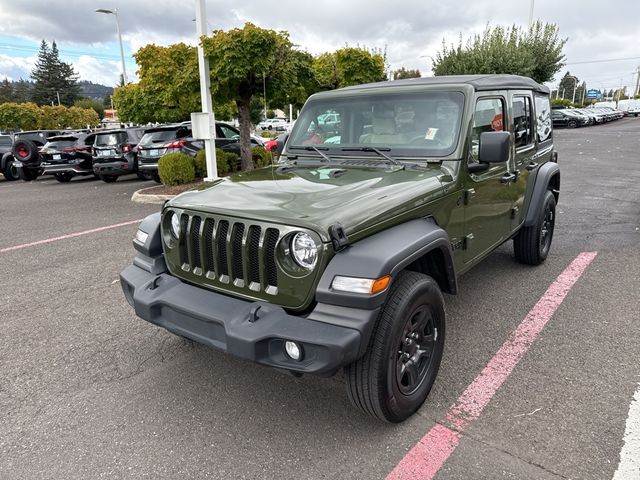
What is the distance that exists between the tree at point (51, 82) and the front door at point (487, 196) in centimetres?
9395

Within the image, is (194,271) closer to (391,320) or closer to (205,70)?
(391,320)

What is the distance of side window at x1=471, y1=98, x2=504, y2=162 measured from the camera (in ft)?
11.5

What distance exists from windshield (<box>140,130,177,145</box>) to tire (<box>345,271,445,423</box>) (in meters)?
10.8

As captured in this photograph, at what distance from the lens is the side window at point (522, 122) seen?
4348 millimetres

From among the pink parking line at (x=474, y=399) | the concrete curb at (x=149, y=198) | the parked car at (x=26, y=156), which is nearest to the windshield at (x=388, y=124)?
the pink parking line at (x=474, y=399)

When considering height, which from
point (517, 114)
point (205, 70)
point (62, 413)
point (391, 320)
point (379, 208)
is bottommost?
point (62, 413)

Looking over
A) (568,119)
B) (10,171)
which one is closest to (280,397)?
(10,171)

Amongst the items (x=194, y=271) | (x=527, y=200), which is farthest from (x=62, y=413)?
(x=527, y=200)

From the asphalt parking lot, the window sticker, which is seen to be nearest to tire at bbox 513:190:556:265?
the asphalt parking lot

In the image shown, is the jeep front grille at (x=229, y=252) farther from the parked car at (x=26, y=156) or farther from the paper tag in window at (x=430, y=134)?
the parked car at (x=26, y=156)

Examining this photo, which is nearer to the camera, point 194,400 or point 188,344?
point 194,400

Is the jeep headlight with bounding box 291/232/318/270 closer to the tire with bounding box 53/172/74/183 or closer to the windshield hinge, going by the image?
the windshield hinge

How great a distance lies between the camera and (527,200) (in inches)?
186

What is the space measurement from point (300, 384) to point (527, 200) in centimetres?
297
